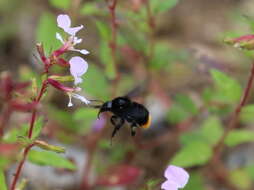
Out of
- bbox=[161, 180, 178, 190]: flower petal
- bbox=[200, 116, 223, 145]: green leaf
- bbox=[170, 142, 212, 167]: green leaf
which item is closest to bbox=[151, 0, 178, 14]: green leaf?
bbox=[170, 142, 212, 167]: green leaf

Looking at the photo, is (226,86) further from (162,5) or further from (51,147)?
(51,147)

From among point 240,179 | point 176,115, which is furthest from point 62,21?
point 240,179

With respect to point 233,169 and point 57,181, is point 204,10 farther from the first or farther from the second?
point 57,181

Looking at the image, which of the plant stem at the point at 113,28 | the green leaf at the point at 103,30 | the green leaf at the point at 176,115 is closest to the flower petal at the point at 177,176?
the plant stem at the point at 113,28

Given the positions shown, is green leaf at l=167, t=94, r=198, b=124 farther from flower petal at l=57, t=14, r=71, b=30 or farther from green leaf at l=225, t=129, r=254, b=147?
flower petal at l=57, t=14, r=71, b=30

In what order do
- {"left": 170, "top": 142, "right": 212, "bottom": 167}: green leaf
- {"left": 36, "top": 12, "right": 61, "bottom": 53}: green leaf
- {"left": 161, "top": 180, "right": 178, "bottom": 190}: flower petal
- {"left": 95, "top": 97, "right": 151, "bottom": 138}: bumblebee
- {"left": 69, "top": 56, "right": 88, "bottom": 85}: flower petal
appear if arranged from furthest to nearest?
{"left": 36, "top": 12, "right": 61, "bottom": 53}: green leaf < {"left": 170, "top": 142, "right": 212, "bottom": 167}: green leaf < {"left": 95, "top": 97, "right": 151, "bottom": 138}: bumblebee < {"left": 161, "top": 180, "right": 178, "bottom": 190}: flower petal < {"left": 69, "top": 56, "right": 88, "bottom": 85}: flower petal

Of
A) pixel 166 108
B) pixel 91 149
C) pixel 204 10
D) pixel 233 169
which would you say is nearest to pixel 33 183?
pixel 91 149
